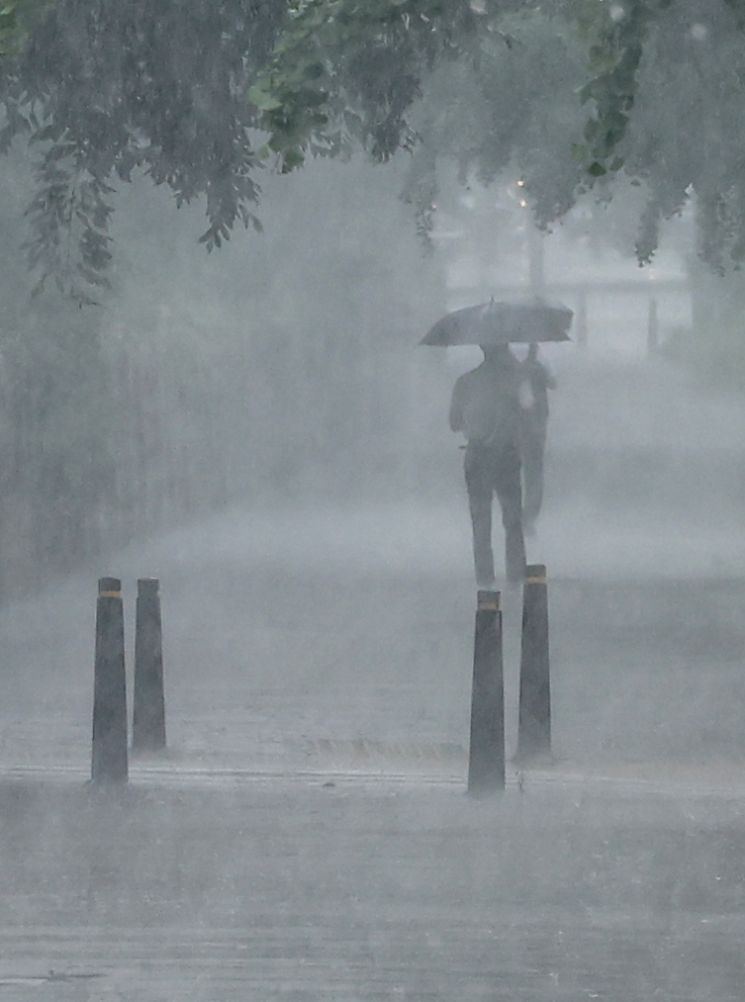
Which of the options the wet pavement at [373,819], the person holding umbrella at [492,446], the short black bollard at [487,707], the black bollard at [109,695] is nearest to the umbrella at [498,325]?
the person holding umbrella at [492,446]

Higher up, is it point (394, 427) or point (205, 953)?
point (394, 427)

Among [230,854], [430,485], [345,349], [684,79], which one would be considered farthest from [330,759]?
[345,349]

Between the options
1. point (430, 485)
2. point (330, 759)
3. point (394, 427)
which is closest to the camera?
point (330, 759)

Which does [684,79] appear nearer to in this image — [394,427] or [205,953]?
[205,953]

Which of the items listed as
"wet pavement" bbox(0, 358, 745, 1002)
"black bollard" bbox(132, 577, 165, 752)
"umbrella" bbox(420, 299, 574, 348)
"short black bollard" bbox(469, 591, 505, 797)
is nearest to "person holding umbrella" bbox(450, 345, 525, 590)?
"umbrella" bbox(420, 299, 574, 348)

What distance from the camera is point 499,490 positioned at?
60.1 ft

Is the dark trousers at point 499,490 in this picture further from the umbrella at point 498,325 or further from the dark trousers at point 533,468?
the umbrella at point 498,325

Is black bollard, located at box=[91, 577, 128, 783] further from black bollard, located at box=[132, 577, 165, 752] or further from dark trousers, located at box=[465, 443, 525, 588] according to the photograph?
dark trousers, located at box=[465, 443, 525, 588]

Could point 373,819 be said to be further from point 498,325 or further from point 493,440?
point 498,325

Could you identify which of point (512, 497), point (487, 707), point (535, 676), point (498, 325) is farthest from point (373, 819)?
point (498, 325)

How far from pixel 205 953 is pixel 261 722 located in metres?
5.10

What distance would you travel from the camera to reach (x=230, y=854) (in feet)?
28.8

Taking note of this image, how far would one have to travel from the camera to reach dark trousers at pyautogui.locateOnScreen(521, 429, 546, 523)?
796 inches

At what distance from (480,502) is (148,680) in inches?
296
